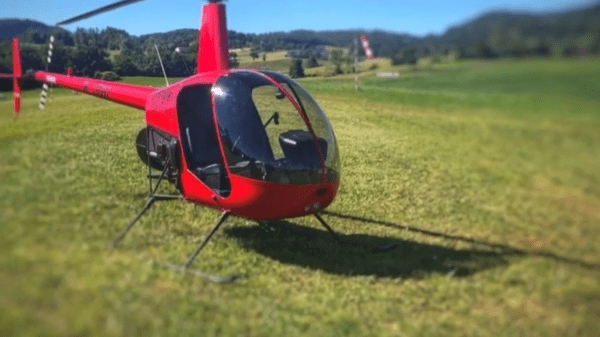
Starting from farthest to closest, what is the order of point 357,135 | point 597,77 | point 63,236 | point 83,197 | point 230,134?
point 357,135
point 83,197
point 230,134
point 63,236
point 597,77

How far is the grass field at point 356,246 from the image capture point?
129 inches

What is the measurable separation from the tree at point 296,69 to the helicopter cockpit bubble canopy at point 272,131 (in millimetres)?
2528

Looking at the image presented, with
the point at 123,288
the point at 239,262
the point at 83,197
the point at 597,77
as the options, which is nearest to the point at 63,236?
the point at 123,288

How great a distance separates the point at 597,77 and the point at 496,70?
69 cm

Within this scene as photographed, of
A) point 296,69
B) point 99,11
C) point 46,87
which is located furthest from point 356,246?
point 46,87

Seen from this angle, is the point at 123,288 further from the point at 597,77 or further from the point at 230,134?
the point at 597,77

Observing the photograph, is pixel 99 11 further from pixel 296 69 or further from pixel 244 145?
pixel 296 69

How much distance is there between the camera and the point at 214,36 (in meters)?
Result: 5.83

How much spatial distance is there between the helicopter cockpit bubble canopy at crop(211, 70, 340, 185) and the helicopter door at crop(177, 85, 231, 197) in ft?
2.05

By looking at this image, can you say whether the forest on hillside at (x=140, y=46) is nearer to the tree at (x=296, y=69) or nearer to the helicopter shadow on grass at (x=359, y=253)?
the tree at (x=296, y=69)

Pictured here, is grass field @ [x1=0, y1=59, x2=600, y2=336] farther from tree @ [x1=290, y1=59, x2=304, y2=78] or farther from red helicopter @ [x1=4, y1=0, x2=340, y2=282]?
tree @ [x1=290, y1=59, x2=304, y2=78]

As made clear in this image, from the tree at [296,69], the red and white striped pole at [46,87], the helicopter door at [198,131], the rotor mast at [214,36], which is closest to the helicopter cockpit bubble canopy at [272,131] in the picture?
the helicopter door at [198,131]

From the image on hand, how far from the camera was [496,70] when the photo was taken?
11.4 feet

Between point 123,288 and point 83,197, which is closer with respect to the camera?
point 123,288
